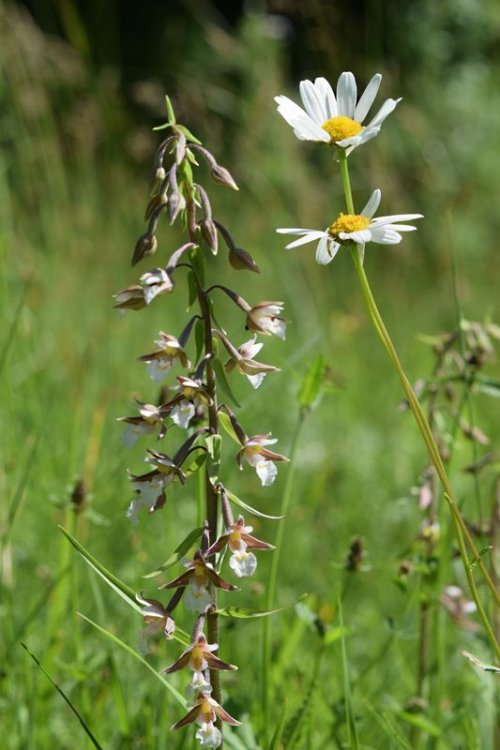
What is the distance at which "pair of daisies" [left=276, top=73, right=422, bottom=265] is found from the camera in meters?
1.09

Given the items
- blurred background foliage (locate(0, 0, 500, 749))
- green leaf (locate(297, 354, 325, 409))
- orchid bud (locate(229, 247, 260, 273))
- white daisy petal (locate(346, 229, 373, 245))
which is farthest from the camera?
blurred background foliage (locate(0, 0, 500, 749))

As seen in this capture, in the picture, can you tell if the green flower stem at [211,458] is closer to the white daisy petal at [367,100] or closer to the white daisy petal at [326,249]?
the white daisy petal at [326,249]

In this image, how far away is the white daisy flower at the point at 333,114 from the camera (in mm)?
1152

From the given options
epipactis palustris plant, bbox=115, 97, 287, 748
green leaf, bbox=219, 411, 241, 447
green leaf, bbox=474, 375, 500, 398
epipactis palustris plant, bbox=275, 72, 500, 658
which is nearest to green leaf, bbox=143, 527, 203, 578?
epipactis palustris plant, bbox=115, 97, 287, 748

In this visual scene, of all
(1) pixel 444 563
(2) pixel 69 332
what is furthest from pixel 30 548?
(2) pixel 69 332

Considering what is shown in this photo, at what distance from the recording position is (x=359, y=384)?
4.02 m

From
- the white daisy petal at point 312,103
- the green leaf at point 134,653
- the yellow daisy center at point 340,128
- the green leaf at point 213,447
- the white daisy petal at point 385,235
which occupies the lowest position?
the green leaf at point 134,653

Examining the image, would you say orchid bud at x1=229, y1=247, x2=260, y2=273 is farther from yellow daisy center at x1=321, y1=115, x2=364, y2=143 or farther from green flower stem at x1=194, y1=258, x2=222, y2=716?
yellow daisy center at x1=321, y1=115, x2=364, y2=143

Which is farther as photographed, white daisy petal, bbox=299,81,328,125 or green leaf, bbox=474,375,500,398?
green leaf, bbox=474,375,500,398

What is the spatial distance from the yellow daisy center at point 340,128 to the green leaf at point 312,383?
0.41m

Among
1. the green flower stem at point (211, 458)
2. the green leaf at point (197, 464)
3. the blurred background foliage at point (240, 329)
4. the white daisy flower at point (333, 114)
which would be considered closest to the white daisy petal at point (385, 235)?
the white daisy flower at point (333, 114)

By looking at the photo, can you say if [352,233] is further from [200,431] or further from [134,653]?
[134,653]

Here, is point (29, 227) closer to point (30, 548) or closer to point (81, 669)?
point (30, 548)

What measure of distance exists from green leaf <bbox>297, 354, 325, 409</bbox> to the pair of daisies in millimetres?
347
